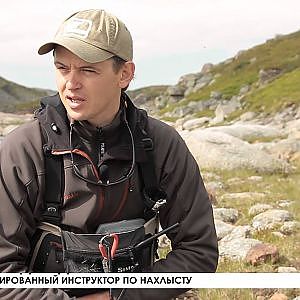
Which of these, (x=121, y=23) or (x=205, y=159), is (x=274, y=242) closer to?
(x=121, y=23)

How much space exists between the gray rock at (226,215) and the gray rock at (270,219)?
19.9 inches

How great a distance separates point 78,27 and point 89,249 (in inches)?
62.4

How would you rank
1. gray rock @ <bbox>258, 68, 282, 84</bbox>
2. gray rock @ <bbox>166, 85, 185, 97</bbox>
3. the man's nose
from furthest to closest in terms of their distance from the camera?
gray rock @ <bbox>166, 85, 185, 97</bbox> < gray rock @ <bbox>258, 68, 282, 84</bbox> < the man's nose

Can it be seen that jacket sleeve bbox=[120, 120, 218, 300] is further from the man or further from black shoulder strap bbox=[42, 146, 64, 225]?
black shoulder strap bbox=[42, 146, 64, 225]

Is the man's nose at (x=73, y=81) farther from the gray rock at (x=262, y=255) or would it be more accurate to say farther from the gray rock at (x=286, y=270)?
the gray rock at (x=262, y=255)

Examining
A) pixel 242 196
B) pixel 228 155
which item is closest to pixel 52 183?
pixel 242 196

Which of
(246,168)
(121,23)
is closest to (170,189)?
(121,23)

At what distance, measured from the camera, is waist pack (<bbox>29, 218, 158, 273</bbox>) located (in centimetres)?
457

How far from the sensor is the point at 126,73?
4719 mm

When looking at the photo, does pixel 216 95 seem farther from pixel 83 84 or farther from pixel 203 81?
pixel 83 84

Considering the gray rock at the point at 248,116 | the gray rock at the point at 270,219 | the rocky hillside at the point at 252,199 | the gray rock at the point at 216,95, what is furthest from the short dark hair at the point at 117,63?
the gray rock at the point at 216,95

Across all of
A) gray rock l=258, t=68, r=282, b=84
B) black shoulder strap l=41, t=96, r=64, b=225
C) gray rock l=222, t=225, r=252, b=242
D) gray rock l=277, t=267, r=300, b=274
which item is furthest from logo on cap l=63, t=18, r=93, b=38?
gray rock l=258, t=68, r=282, b=84

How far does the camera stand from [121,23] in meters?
4.66

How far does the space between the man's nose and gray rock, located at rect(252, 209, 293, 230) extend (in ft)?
21.3
